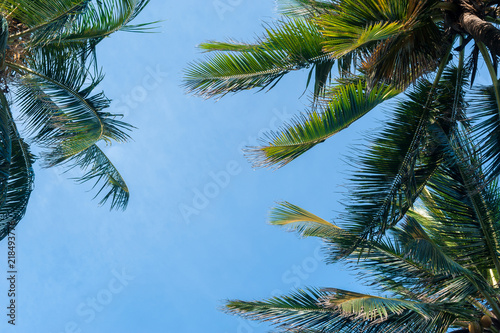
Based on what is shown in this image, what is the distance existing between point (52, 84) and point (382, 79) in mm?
4657

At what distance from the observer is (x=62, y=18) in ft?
20.8

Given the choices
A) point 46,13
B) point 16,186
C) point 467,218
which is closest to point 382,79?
point 467,218

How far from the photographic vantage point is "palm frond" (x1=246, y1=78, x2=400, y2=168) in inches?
258

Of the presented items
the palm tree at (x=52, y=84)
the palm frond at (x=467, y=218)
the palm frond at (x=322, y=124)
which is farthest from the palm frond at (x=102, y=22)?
the palm frond at (x=467, y=218)

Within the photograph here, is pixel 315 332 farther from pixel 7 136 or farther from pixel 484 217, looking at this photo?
pixel 7 136

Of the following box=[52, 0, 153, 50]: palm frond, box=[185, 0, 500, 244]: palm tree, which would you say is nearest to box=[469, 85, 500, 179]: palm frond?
box=[185, 0, 500, 244]: palm tree

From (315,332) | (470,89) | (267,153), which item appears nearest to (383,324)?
(315,332)

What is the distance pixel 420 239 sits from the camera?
674cm

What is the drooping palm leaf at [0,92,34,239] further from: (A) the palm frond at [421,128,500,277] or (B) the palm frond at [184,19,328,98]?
(A) the palm frond at [421,128,500,277]

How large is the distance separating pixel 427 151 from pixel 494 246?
2.11 metres

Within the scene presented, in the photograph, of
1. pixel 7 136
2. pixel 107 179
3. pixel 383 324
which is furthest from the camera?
pixel 107 179

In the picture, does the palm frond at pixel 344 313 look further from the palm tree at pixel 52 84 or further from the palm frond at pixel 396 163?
the palm tree at pixel 52 84

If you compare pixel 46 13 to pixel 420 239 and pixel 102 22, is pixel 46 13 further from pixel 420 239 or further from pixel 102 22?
pixel 420 239

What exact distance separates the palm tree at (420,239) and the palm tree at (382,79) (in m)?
0.03
